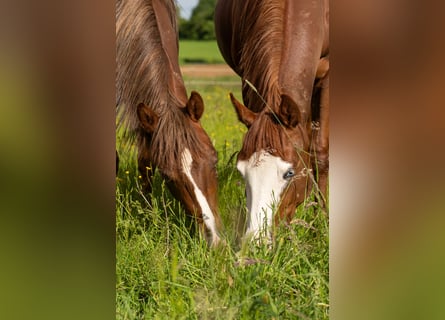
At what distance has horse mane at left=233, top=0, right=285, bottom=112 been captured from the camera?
4.83ft

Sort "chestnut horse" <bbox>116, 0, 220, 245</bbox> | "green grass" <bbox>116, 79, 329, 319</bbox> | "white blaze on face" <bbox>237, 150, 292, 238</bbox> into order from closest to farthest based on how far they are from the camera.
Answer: "green grass" <bbox>116, 79, 329, 319</bbox>, "white blaze on face" <bbox>237, 150, 292, 238</bbox>, "chestnut horse" <bbox>116, 0, 220, 245</bbox>

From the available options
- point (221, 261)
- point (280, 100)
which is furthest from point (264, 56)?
point (221, 261)

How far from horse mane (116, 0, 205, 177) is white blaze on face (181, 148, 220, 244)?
0.02 metres

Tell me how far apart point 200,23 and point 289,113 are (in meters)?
0.31

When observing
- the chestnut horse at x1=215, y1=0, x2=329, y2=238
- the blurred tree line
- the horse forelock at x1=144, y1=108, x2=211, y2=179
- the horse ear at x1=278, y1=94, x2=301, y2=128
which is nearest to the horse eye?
the chestnut horse at x1=215, y1=0, x2=329, y2=238

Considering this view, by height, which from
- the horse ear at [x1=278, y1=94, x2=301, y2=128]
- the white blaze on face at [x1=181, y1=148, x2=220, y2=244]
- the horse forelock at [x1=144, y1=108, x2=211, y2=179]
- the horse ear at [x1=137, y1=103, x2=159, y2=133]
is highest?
the horse ear at [x1=278, y1=94, x2=301, y2=128]

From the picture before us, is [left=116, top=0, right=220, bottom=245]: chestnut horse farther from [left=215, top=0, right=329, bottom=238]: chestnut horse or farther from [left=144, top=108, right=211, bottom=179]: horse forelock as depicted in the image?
[left=215, top=0, right=329, bottom=238]: chestnut horse

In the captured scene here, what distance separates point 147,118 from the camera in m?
1.53

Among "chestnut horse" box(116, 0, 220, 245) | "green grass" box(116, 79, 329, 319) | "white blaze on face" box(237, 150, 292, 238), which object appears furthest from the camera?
"chestnut horse" box(116, 0, 220, 245)

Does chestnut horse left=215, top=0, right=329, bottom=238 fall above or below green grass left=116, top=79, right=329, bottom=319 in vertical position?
above

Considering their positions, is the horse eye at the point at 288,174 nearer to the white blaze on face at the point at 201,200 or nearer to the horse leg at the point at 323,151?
the horse leg at the point at 323,151

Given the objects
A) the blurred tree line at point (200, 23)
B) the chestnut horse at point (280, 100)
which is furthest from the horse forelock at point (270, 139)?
the blurred tree line at point (200, 23)
